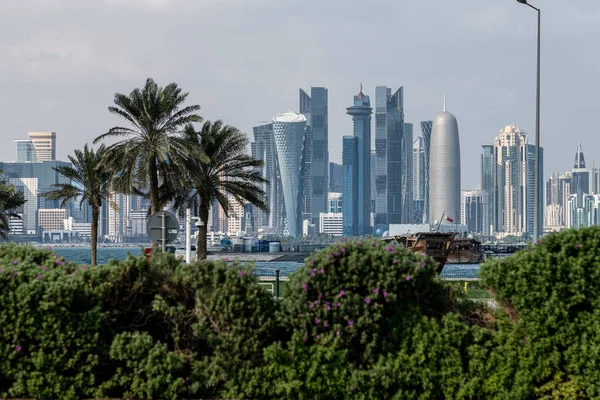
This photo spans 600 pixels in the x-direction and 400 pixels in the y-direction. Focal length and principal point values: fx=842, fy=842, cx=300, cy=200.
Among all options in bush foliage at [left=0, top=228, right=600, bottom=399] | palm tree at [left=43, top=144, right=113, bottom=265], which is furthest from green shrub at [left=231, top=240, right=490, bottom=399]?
palm tree at [left=43, top=144, right=113, bottom=265]

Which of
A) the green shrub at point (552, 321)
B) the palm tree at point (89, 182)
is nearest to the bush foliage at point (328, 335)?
the green shrub at point (552, 321)

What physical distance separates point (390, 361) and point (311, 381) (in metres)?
0.88

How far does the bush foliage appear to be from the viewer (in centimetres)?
888

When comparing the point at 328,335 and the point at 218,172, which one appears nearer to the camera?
the point at 328,335

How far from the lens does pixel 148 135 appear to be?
39.1 metres

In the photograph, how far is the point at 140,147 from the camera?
38.4 meters

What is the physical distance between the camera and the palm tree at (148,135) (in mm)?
38312

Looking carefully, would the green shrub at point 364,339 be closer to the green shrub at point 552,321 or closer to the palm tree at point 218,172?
→ the green shrub at point 552,321

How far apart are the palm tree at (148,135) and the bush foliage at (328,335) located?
28819 millimetres

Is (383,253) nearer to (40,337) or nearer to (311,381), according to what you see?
(311,381)

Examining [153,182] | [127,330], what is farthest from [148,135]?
[127,330]

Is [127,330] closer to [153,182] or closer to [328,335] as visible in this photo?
[328,335]

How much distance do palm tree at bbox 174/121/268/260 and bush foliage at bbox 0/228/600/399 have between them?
31125mm

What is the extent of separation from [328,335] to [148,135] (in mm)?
31195
